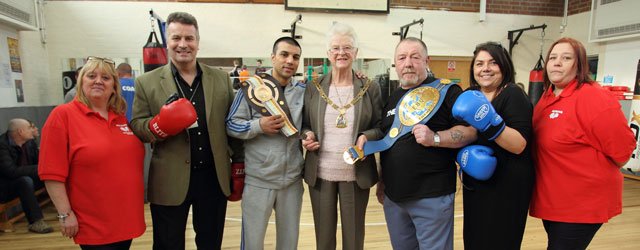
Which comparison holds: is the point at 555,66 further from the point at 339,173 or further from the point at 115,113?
the point at 115,113

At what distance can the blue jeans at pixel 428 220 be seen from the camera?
1.58 metres

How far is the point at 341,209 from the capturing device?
5.95 feet

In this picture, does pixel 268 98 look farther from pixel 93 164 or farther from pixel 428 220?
pixel 428 220

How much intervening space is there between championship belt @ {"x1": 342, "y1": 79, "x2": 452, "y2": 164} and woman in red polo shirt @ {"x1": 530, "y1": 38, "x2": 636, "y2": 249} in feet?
1.55

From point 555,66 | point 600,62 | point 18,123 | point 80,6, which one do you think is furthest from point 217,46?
point 600,62

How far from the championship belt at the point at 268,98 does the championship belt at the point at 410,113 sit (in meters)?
0.33

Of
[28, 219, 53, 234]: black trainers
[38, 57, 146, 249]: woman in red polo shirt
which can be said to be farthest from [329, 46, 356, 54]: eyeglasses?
[28, 219, 53, 234]: black trainers

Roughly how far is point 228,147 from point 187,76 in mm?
415

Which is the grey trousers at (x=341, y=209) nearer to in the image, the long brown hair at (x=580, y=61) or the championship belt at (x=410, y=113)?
the championship belt at (x=410, y=113)

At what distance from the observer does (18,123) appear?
345cm

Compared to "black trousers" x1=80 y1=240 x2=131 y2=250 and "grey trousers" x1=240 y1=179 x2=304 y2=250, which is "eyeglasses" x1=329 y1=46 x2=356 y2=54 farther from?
"black trousers" x1=80 y1=240 x2=131 y2=250

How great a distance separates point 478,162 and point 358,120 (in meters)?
0.57

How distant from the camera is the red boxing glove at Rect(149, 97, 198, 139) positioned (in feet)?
5.03

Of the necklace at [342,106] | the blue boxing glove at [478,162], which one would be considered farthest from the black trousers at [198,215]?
the blue boxing glove at [478,162]
